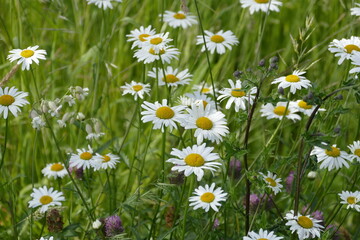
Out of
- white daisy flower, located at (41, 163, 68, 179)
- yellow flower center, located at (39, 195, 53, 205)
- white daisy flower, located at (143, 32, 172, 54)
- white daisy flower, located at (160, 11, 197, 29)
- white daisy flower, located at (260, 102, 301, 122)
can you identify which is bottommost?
white daisy flower, located at (41, 163, 68, 179)

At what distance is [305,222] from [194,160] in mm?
372

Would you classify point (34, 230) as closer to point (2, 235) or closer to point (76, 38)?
point (2, 235)

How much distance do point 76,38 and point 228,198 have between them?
1.83m

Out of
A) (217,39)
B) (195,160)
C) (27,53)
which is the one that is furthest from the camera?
(217,39)

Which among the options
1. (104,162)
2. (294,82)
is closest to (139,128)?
(104,162)

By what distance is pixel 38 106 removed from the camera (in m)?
1.70

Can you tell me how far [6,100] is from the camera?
167 cm

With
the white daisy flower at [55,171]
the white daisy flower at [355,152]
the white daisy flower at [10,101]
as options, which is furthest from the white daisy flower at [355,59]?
the white daisy flower at [55,171]

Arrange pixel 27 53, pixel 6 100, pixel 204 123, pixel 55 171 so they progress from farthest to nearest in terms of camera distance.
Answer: pixel 55 171, pixel 27 53, pixel 6 100, pixel 204 123

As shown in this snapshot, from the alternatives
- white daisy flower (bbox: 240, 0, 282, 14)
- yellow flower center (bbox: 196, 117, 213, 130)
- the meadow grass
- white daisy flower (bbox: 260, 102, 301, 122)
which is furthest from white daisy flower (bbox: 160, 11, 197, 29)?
yellow flower center (bbox: 196, 117, 213, 130)

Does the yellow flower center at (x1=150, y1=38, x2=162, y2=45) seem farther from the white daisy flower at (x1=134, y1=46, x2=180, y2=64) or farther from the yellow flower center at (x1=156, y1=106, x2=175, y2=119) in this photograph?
the yellow flower center at (x1=156, y1=106, x2=175, y2=119)

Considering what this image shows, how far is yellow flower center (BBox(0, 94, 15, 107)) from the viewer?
1.66m

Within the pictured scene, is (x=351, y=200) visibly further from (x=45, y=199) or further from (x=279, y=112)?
(x=45, y=199)

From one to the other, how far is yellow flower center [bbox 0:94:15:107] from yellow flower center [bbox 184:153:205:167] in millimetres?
601
